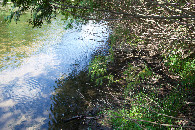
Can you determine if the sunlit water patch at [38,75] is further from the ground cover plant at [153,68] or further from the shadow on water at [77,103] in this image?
the ground cover plant at [153,68]

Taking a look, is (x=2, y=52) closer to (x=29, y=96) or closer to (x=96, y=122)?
(x=29, y=96)

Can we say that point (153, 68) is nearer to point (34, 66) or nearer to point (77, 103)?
point (77, 103)

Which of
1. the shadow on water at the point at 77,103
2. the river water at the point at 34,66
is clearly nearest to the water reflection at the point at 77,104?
the shadow on water at the point at 77,103

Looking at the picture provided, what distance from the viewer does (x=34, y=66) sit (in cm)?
934

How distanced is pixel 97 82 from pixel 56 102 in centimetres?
183

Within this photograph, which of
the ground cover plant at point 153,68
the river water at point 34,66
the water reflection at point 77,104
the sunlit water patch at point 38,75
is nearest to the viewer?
the ground cover plant at point 153,68

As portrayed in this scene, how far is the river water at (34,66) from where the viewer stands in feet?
19.2

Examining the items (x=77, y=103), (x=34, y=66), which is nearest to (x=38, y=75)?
(x=34, y=66)

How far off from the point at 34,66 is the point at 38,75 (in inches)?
45.5

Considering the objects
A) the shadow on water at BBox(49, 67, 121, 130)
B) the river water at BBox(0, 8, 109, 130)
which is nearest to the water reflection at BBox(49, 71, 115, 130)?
the shadow on water at BBox(49, 67, 121, 130)

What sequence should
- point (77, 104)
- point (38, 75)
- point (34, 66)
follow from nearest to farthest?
point (77, 104), point (38, 75), point (34, 66)

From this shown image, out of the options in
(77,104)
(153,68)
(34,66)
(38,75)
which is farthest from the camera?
(34,66)

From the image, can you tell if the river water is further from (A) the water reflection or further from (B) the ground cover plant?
(B) the ground cover plant

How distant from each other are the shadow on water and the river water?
1.05 ft
